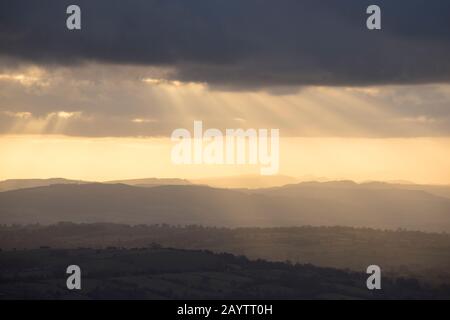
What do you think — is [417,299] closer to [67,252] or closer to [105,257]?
[105,257]

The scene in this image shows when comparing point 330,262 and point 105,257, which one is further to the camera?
point 330,262
